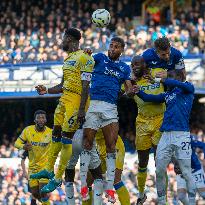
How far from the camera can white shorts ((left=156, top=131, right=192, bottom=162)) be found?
1484cm

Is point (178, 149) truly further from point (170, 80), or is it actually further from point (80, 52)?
point (80, 52)

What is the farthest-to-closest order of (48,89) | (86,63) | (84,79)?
(48,89), (86,63), (84,79)

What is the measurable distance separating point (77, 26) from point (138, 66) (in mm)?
17853

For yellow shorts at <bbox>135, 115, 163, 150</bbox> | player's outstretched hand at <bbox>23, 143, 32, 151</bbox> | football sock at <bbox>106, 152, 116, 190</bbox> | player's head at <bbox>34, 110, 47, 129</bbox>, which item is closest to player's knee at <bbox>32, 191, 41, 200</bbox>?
player's outstretched hand at <bbox>23, 143, 32, 151</bbox>

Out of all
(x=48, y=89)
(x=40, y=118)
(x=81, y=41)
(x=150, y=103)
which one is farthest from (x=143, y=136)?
(x=81, y=41)

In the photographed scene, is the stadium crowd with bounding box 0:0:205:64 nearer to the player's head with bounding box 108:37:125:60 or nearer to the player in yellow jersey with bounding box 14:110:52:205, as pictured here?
the player in yellow jersey with bounding box 14:110:52:205

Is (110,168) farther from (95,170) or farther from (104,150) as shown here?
(104,150)

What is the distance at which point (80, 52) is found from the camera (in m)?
15.4

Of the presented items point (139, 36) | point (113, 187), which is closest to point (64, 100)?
point (113, 187)

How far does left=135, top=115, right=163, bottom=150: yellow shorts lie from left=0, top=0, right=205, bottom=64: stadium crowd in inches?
518

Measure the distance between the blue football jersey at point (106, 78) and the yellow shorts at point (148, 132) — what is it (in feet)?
3.09

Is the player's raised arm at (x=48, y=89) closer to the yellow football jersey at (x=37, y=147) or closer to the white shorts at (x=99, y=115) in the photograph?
the white shorts at (x=99, y=115)

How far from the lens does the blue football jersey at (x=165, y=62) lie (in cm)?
1584

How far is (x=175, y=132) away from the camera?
48.9 ft
